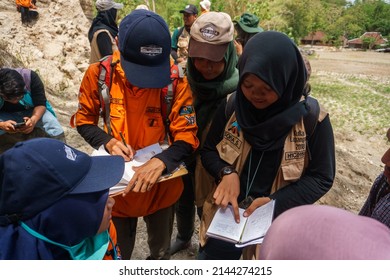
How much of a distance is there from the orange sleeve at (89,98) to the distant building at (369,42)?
6422 cm

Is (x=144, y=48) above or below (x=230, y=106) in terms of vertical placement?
above

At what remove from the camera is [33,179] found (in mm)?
937

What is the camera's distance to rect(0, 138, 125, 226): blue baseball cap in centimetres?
93

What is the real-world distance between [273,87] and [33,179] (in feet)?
3.54

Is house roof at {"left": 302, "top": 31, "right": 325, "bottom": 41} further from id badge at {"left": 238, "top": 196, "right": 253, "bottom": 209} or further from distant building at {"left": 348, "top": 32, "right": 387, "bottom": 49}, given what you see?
id badge at {"left": 238, "top": 196, "right": 253, "bottom": 209}

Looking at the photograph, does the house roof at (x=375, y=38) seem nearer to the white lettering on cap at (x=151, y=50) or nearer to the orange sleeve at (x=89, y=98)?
the white lettering on cap at (x=151, y=50)

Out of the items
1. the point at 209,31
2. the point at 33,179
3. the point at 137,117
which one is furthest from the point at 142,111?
the point at 33,179

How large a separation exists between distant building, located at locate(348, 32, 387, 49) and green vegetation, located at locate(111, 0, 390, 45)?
238cm

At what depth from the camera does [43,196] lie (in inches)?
37.8

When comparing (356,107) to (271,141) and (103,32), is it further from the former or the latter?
(271,141)

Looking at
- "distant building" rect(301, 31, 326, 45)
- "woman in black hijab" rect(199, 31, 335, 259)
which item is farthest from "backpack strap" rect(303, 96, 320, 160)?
"distant building" rect(301, 31, 326, 45)

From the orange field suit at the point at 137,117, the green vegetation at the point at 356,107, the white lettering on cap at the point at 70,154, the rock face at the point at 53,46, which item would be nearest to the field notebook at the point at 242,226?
the orange field suit at the point at 137,117

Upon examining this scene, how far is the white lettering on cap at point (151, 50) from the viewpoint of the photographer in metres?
1.55

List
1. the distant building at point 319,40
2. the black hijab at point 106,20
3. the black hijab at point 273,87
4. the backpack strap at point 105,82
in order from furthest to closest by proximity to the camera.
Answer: the distant building at point 319,40 < the black hijab at point 106,20 < the backpack strap at point 105,82 < the black hijab at point 273,87
